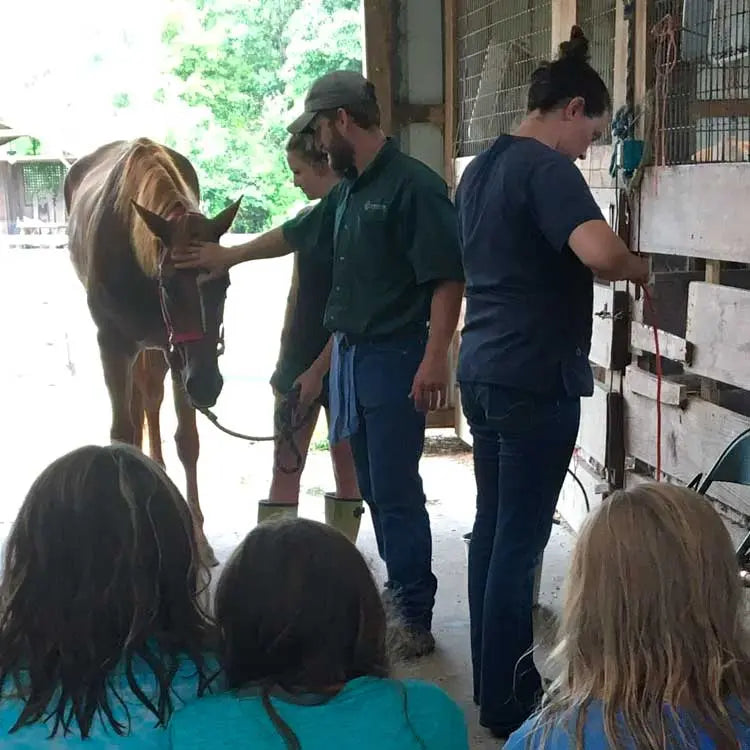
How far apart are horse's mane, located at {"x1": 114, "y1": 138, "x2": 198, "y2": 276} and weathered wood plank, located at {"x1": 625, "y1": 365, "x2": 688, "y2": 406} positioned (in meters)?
1.68

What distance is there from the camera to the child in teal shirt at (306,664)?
130 cm

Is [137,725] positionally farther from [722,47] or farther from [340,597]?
[722,47]

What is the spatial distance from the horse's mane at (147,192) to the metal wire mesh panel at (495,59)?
1.59 metres

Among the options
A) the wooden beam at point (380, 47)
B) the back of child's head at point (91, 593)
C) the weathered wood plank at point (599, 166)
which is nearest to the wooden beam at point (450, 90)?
the wooden beam at point (380, 47)

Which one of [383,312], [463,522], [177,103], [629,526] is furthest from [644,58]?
[177,103]

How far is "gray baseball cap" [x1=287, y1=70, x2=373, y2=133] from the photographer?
2779 millimetres

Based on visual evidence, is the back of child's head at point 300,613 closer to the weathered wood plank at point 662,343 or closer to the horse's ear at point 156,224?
the weathered wood plank at point 662,343

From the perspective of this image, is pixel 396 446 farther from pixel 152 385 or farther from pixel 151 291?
pixel 152 385

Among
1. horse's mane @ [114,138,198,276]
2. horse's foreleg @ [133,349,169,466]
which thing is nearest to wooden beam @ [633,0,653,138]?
horse's mane @ [114,138,198,276]

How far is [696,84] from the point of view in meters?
3.30

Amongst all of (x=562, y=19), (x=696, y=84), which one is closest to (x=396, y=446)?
(x=696, y=84)

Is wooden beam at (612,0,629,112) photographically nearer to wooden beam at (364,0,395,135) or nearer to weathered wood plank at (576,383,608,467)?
weathered wood plank at (576,383,608,467)

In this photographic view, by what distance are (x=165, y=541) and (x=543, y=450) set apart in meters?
1.05

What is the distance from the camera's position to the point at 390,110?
5387mm
